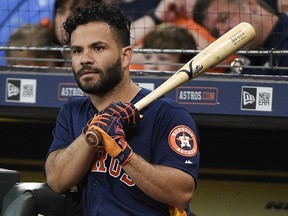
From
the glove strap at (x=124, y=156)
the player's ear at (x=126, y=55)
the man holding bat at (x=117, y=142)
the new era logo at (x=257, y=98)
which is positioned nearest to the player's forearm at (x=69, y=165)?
the man holding bat at (x=117, y=142)

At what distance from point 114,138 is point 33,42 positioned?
2911 mm

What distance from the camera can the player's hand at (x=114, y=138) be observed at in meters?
2.96

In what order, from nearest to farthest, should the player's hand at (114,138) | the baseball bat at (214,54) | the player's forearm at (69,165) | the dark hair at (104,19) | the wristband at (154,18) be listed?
the player's hand at (114,138) < the player's forearm at (69,165) < the dark hair at (104,19) < the baseball bat at (214,54) < the wristband at (154,18)

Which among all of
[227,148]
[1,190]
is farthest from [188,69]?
[227,148]

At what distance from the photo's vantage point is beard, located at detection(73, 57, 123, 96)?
10.3ft

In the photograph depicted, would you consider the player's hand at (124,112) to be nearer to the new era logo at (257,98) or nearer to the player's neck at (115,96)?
the player's neck at (115,96)

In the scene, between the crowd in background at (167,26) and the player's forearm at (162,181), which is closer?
the player's forearm at (162,181)

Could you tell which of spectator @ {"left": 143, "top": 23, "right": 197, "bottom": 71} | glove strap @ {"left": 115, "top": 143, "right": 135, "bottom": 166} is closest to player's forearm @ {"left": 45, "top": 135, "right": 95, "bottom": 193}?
glove strap @ {"left": 115, "top": 143, "right": 135, "bottom": 166}

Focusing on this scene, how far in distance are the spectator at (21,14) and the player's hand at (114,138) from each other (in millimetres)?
2878

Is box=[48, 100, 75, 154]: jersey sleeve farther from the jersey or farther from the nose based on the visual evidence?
the nose

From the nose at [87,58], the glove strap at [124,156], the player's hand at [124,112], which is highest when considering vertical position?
the nose at [87,58]

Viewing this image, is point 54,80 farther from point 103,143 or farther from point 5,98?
point 103,143

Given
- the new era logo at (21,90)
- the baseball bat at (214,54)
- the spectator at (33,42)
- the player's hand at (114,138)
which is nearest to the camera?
the player's hand at (114,138)

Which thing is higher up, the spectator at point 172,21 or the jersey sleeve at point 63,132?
the spectator at point 172,21
